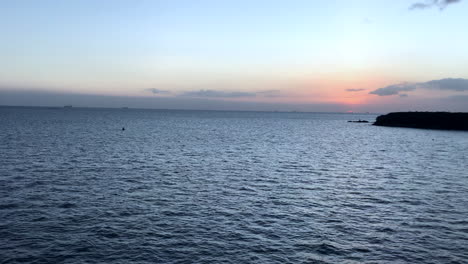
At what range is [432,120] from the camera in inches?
6693

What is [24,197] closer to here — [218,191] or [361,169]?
[218,191]

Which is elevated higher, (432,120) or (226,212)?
(432,120)

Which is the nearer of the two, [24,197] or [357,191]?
[24,197]

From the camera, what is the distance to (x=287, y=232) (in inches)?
1048

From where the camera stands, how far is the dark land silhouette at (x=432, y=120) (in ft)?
528

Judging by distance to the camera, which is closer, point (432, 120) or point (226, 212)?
point (226, 212)

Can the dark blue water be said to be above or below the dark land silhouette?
below

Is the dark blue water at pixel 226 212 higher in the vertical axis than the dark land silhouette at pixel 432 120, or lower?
lower

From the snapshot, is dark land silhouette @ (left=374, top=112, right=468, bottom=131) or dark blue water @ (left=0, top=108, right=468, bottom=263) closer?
dark blue water @ (left=0, top=108, right=468, bottom=263)

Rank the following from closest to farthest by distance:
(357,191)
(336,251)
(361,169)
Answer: (336,251)
(357,191)
(361,169)

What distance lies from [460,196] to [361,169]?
19.2 m

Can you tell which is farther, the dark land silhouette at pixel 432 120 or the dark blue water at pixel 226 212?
the dark land silhouette at pixel 432 120

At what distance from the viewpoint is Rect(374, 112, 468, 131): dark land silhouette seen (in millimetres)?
161000

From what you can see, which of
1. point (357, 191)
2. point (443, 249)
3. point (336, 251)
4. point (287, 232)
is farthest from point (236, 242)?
point (357, 191)
